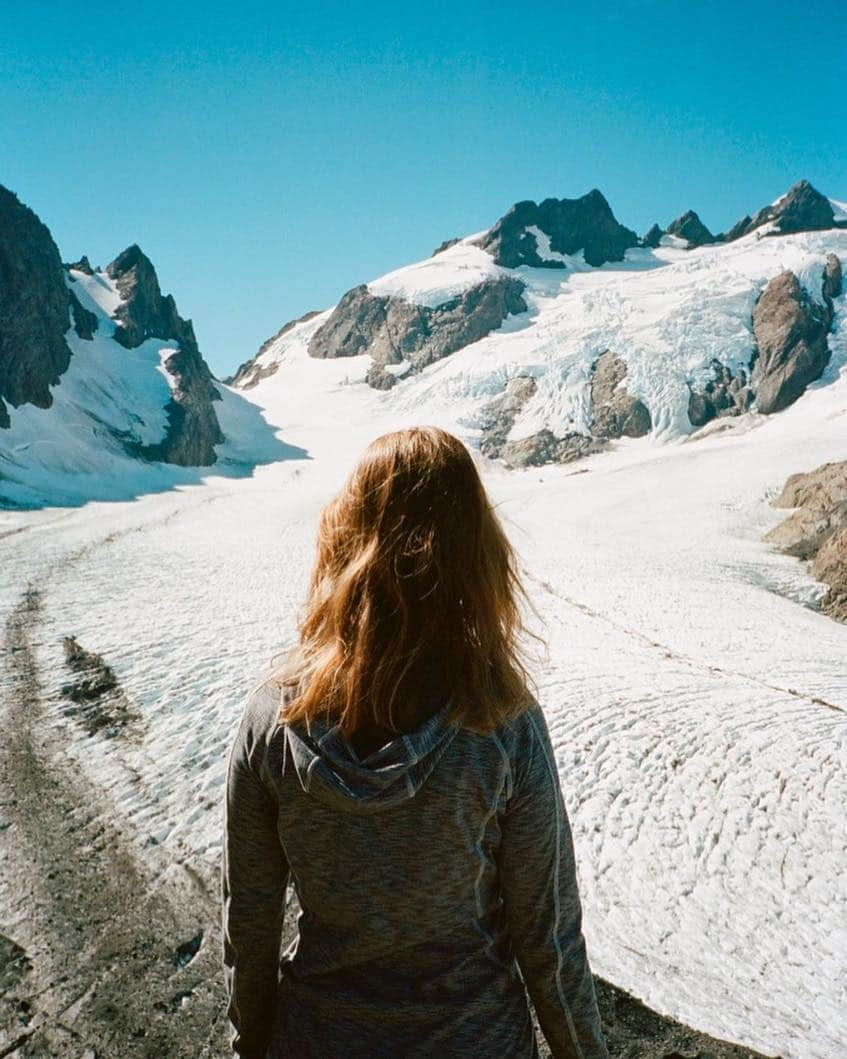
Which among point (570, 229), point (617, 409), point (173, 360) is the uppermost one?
point (570, 229)

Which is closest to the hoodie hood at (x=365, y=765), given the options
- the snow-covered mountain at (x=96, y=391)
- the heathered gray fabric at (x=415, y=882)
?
the heathered gray fabric at (x=415, y=882)

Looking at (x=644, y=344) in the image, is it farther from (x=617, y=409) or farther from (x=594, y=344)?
(x=617, y=409)

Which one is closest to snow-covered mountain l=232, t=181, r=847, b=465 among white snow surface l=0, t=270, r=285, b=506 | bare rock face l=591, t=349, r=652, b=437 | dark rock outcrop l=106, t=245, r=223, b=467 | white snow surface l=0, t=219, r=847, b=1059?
bare rock face l=591, t=349, r=652, b=437

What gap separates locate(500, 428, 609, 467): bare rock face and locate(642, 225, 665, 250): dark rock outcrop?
100.0 metres

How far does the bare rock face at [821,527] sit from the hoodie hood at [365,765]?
2300 centimetres

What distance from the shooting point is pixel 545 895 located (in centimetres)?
178

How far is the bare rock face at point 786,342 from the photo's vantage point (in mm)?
57388

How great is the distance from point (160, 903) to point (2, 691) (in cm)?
553

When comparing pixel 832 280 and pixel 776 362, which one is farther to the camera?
pixel 832 280

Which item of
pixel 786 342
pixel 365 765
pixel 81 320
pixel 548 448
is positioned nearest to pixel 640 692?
pixel 365 765

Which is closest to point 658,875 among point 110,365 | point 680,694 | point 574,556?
point 680,694

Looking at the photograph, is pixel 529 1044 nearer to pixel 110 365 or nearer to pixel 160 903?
pixel 160 903

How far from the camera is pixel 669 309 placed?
6588 cm

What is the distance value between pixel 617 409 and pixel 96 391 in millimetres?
50159
